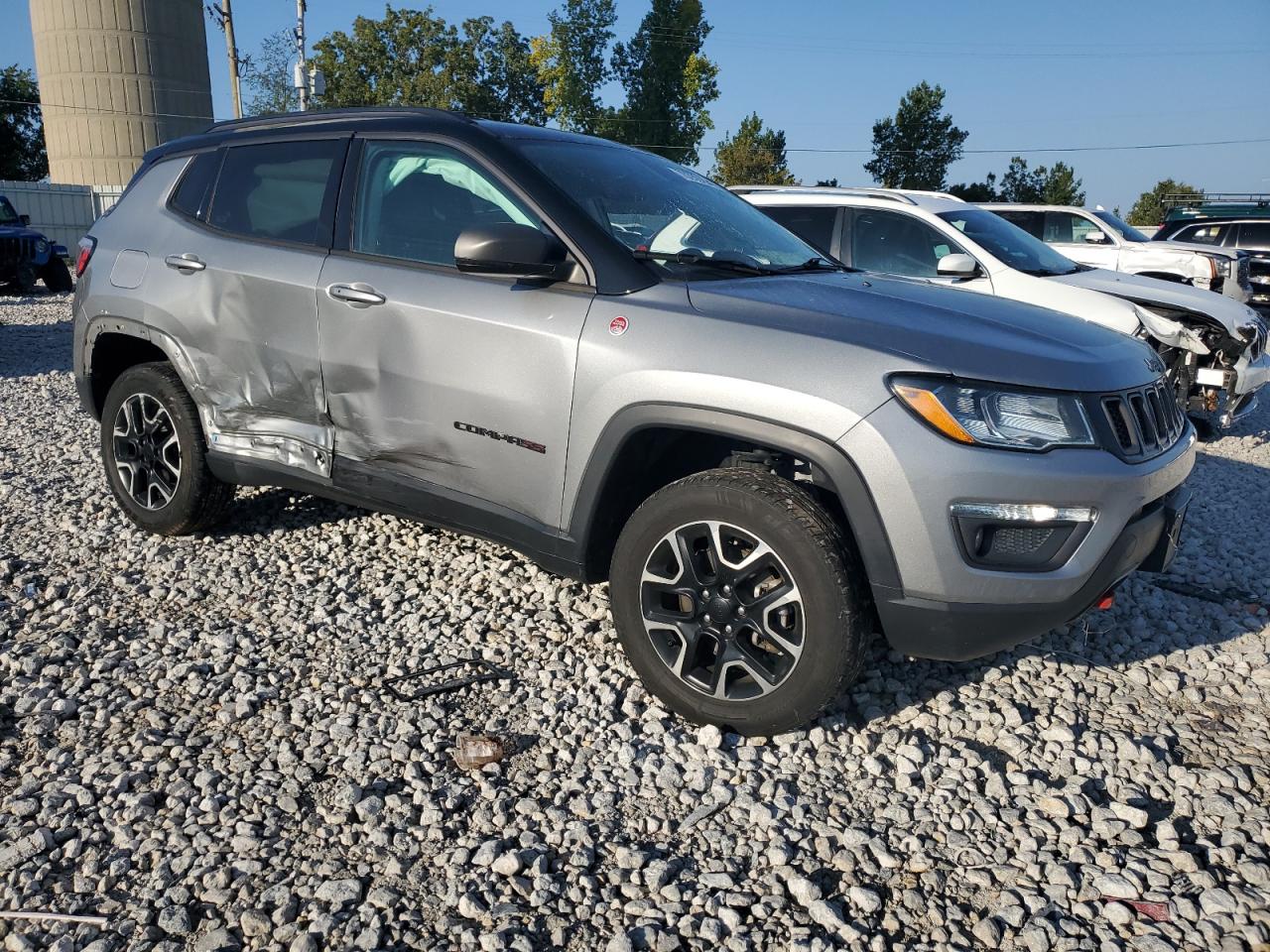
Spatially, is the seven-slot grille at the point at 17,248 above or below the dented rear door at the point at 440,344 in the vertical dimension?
below

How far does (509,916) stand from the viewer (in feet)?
7.54

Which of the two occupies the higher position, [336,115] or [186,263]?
[336,115]

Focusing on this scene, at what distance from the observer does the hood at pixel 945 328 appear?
8.92ft

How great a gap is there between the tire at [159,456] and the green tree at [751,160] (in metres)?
48.3

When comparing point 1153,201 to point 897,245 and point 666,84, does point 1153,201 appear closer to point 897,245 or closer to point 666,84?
point 666,84

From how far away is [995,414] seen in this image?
8.76ft

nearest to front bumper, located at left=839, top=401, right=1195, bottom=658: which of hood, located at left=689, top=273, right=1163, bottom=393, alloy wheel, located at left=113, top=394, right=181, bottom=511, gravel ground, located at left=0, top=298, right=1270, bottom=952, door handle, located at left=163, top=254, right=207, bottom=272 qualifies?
hood, located at left=689, top=273, right=1163, bottom=393

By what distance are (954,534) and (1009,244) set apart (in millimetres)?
6457

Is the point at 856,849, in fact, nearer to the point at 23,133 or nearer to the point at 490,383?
the point at 490,383

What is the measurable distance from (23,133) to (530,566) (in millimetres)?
55403

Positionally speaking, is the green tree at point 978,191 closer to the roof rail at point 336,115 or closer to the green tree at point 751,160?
the green tree at point 751,160

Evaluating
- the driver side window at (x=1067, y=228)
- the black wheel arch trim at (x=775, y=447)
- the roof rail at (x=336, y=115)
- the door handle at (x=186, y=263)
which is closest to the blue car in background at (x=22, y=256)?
the roof rail at (x=336, y=115)

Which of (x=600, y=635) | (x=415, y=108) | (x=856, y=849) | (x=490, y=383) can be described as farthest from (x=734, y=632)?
→ (x=415, y=108)

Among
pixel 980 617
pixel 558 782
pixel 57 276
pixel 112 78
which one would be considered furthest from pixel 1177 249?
pixel 112 78
